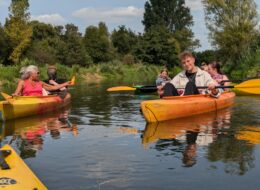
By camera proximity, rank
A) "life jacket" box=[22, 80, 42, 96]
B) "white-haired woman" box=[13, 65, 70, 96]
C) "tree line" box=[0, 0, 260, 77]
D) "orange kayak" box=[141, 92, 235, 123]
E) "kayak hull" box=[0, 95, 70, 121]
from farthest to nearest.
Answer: "tree line" box=[0, 0, 260, 77] → "life jacket" box=[22, 80, 42, 96] → "white-haired woman" box=[13, 65, 70, 96] → "kayak hull" box=[0, 95, 70, 121] → "orange kayak" box=[141, 92, 235, 123]

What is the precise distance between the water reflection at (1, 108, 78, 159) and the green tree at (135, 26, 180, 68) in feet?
159

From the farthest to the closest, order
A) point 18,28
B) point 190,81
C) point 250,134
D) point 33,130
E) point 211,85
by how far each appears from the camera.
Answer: point 18,28
point 190,81
point 211,85
point 33,130
point 250,134

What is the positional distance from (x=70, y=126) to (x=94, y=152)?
9.54 feet

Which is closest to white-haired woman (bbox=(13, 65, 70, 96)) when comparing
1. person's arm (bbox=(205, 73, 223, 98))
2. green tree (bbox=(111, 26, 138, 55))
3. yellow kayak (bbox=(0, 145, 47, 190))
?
person's arm (bbox=(205, 73, 223, 98))

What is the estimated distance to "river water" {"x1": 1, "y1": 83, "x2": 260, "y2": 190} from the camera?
205 inches

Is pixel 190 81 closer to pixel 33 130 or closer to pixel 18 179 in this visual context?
pixel 33 130

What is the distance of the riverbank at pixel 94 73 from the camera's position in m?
Answer: 27.6

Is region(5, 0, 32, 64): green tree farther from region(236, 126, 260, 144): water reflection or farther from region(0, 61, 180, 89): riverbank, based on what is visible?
region(236, 126, 260, 144): water reflection

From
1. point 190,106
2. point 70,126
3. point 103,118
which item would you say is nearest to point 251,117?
point 190,106

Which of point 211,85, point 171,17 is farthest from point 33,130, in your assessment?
point 171,17

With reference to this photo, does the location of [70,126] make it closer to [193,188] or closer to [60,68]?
[193,188]

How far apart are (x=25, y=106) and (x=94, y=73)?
30925mm

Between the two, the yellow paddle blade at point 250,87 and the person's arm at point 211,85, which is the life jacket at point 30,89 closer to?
the person's arm at point 211,85

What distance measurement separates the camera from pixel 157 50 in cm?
5991
